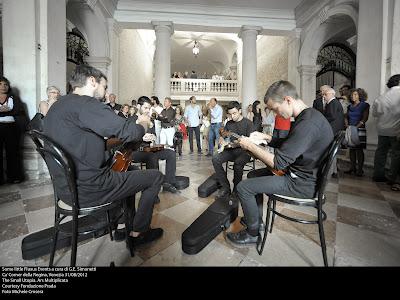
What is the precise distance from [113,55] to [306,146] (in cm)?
781

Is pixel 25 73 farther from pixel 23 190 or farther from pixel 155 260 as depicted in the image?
pixel 155 260

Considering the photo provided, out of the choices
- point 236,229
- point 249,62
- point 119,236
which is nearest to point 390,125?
point 236,229

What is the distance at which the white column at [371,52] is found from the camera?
4.44 meters

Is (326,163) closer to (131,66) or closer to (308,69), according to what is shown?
(308,69)

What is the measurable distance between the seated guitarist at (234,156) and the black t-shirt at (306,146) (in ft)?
4.04

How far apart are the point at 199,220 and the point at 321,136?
4.23ft

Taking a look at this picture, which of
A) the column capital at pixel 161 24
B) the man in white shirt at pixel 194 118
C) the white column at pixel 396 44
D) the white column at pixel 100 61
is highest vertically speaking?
the column capital at pixel 161 24

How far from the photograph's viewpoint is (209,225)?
6.31 feet

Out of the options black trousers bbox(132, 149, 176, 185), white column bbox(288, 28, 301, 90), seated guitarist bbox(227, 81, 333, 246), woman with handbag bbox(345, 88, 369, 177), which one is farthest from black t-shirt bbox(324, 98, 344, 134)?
white column bbox(288, 28, 301, 90)

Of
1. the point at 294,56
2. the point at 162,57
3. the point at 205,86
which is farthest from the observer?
the point at 205,86

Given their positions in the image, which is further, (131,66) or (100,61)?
(131,66)

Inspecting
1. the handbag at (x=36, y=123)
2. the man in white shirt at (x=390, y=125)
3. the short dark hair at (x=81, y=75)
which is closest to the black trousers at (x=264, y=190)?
the short dark hair at (x=81, y=75)

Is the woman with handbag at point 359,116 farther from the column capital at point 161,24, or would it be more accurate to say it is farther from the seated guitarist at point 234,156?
the column capital at point 161,24

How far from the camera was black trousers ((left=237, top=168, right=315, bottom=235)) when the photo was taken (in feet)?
5.37
